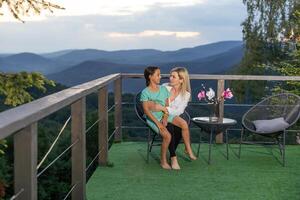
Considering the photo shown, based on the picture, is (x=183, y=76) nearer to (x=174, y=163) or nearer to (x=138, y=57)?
(x=174, y=163)

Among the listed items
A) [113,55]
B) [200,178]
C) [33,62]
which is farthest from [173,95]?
[33,62]

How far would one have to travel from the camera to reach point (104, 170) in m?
5.23

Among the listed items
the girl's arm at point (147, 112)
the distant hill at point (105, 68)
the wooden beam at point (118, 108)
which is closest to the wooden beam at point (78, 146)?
the girl's arm at point (147, 112)

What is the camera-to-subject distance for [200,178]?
4.93m

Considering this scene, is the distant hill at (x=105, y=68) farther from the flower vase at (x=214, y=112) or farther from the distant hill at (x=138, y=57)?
the flower vase at (x=214, y=112)

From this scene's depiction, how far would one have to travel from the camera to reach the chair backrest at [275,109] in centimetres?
562

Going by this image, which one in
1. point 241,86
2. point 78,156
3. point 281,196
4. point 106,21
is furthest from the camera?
point 241,86

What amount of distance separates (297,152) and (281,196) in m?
2.11

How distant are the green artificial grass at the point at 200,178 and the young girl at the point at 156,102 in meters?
0.28

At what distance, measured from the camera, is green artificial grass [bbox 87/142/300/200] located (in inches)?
173

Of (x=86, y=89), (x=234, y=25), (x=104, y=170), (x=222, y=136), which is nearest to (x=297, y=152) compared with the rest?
(x=222, y=136)

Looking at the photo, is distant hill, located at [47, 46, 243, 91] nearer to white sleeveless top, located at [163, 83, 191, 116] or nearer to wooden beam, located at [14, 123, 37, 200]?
white sleeveless top, located at [163, 83, 191, 116]

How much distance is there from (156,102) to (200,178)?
0.82 m

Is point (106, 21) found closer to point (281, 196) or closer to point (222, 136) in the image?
point (222, 136)
